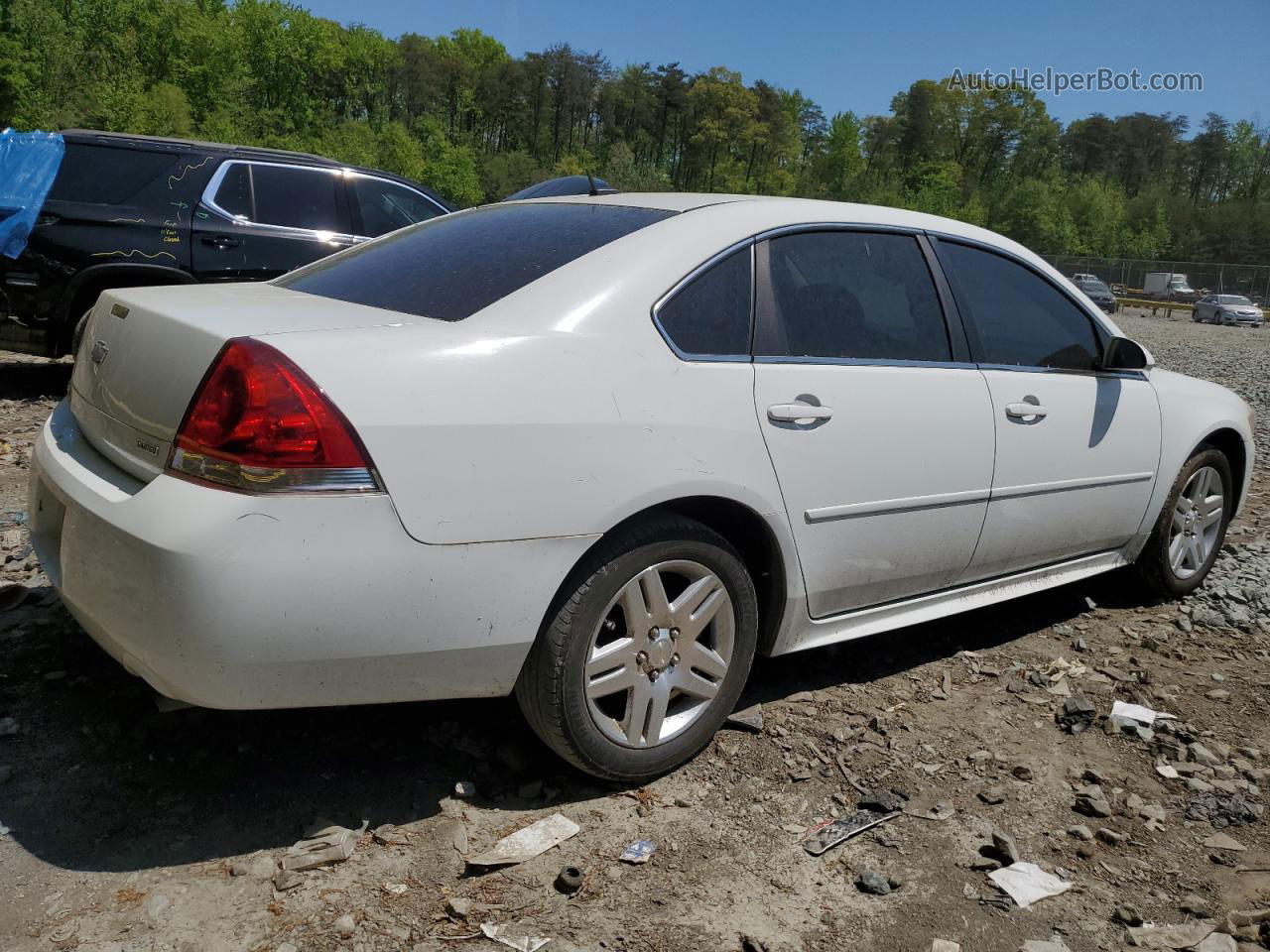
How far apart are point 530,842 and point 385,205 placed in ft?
21.8

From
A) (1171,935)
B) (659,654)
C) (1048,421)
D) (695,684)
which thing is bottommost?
(1171,935)

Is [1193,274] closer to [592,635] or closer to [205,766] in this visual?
[592,635]

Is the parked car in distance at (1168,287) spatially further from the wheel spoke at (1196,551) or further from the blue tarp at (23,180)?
the blue tarp at (23,180)

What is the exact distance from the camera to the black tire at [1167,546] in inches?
177

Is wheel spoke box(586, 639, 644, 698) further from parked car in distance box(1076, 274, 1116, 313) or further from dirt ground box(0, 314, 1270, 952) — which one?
parked car in distance box(1076, 274, 1116, 313)

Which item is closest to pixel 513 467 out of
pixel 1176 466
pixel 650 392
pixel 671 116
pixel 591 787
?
pixel 650 392

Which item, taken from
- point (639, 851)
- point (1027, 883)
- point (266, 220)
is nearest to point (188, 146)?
point (266, 220)

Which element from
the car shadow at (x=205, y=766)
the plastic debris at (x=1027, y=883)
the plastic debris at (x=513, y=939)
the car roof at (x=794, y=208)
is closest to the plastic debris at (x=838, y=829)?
the plastic debris at (x=1027, y=883)

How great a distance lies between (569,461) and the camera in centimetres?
247

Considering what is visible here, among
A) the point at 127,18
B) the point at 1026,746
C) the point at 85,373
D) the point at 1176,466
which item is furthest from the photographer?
the point at 127,18

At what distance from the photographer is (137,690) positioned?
3.13 m

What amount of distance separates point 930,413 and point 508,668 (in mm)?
1622

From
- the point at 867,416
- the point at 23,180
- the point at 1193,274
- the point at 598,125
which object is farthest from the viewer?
the point at 598,125

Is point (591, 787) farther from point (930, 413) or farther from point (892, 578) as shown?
point (930, 413)
